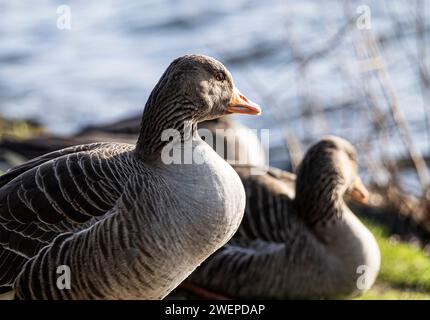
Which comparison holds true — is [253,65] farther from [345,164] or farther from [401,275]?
[345,164]

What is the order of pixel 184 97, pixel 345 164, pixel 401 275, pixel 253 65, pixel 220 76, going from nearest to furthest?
1. pixel 184 97
2. pixel 220 76
3. pixel 345 164
4. pixel 401 275
5. pixel 253 65

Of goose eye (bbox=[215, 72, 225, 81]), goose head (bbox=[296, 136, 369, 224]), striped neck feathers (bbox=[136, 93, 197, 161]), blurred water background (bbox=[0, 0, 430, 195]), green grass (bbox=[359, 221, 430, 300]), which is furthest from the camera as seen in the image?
blurred water background (bbox=[0, 0, 430, 195])

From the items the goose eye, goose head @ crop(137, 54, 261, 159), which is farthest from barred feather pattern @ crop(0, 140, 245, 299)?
the goose eye

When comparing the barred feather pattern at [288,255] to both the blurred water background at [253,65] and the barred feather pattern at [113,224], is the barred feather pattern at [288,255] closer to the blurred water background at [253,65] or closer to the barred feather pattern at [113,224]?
the barred feather pattern at [113,224]

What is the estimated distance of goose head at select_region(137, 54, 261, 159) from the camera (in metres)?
5.31

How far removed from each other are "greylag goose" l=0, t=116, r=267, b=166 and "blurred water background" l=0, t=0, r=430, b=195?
0.64m

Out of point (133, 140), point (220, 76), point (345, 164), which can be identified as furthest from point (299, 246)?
point (133, 140)

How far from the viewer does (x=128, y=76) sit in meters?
16.3

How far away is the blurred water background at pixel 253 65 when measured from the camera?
1000 centimetres

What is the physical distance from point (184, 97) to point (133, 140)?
13.1ft

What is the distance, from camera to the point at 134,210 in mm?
5172

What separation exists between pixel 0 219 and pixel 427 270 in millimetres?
4521

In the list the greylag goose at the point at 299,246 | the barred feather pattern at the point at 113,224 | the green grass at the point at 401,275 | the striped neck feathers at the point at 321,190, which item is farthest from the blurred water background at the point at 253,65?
the barred feather pattern at the point at 113,224

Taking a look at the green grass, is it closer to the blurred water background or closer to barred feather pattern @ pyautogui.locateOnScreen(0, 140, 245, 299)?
the blurred water background
